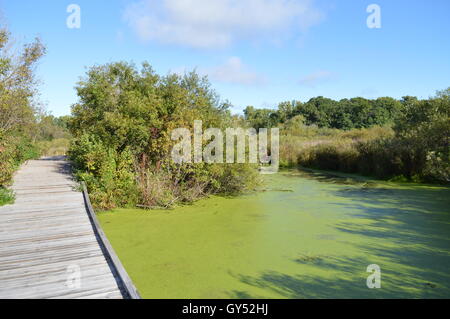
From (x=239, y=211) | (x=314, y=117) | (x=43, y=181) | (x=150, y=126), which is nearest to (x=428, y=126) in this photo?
(x=239, y=211)

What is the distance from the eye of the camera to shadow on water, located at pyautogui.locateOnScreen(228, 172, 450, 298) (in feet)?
12.7

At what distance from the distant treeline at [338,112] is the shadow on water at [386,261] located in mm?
33096

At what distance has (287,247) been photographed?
538 cm

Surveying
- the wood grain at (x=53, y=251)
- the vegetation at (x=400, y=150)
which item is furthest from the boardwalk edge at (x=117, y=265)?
the vegetation at (x=400, y=150)

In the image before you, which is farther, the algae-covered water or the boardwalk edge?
the algae-covered water

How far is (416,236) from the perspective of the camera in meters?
5.82

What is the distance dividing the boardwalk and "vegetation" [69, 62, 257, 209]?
1.10 meters

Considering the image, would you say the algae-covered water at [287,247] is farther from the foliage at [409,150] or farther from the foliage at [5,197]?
the foliage at [409,150]

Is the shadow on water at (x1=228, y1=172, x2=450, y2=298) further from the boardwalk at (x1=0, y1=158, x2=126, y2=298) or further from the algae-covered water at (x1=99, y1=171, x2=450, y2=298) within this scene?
the boardwalk at (x1=0, y1=158, x2=126, y2=298)

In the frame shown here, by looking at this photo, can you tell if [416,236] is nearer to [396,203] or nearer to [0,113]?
[396,203]

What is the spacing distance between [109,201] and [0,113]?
23.4ft

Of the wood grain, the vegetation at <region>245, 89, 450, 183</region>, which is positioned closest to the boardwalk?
the wood grain

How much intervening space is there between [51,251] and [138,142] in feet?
15.3

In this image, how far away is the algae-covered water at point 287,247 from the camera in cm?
398
